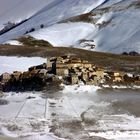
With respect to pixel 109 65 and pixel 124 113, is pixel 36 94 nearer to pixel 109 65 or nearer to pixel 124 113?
pixel 124 113

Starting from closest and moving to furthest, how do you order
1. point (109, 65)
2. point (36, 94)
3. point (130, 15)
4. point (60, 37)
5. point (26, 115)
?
point (26, 115)
point (36, 94)
point (109, 65)
point (60, 37)
point (130, 15)

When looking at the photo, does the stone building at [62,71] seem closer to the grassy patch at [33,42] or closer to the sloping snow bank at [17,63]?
the sloping snow bank at [17,63]

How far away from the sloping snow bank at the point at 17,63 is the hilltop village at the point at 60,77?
190 inches

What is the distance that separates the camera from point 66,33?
8988 centimetres

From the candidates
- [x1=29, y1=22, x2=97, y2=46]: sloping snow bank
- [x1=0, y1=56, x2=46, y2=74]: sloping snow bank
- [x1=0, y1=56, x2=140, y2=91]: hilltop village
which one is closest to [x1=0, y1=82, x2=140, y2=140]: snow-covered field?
[x1=0, y1=56, x2=140, y2=91]: hilltop village

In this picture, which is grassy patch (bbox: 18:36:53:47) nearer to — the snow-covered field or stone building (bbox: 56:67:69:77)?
stone building (bbox: 56:67:69:77)

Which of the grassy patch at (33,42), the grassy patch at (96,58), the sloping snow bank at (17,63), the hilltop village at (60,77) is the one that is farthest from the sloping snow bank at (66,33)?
the hilltop village at (60,77)

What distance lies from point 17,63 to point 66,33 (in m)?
48.6

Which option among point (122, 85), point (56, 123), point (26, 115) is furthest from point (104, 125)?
point (122, 85)

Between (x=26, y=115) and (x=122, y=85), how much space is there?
10.3 metres

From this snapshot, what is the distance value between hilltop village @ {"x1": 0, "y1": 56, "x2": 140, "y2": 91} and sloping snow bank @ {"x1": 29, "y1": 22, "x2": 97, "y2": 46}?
4947 centimetres

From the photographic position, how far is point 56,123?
23.0 meters

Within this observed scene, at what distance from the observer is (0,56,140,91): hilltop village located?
3139 cm

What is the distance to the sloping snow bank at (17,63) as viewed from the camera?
39562 millimetres
